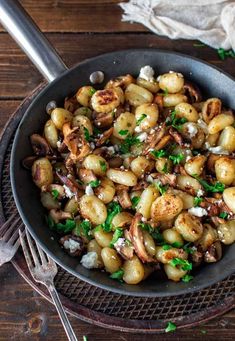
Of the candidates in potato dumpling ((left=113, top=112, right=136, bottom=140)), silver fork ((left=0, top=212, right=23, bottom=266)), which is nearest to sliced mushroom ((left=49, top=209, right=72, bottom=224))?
silver fork ((left=0, top=212, right=23, bottom=266))

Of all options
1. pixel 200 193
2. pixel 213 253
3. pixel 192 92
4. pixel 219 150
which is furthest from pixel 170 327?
pixel 192 92

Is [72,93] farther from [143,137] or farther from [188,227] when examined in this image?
[188,227]

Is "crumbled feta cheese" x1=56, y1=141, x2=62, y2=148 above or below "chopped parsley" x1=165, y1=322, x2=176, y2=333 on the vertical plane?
above

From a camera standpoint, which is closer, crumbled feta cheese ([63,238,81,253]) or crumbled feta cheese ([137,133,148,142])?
crumbled feta cheese ([63,238,81,253])

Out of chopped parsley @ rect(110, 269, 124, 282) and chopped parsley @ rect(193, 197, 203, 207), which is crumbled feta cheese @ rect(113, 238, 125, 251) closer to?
chopped parsley @ rect(110, 269, 124, 282)

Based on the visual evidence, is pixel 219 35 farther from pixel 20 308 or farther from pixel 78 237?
pixel 20 308

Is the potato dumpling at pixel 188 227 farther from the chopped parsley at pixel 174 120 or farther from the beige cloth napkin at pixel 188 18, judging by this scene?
the beige cloth napkin at pixel 188 18

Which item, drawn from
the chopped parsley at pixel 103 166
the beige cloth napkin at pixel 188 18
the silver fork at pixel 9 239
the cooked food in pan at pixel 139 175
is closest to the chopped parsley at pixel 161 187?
the cooked food in pan at pixel 139 175
